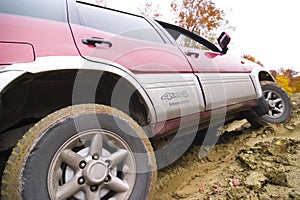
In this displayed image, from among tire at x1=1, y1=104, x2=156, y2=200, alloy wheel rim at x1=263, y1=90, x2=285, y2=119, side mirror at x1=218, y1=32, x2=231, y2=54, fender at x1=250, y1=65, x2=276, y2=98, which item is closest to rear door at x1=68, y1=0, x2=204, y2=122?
tire at x1=1, y1=104, x2=156, y2=200

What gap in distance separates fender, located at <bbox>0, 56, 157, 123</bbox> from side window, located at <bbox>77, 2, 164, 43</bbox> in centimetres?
42

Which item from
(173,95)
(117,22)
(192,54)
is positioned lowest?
(173,95)

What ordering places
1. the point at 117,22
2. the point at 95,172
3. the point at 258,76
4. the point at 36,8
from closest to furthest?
1. the point at 95,172
2. the point at 36,8
3. the point at 117,22
4. the point at 258,76

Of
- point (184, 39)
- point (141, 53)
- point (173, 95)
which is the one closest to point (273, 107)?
point (184, 39)

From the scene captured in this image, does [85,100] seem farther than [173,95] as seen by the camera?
No

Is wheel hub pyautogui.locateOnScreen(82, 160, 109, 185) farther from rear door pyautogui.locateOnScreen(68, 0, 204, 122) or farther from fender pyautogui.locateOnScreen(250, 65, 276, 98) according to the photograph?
fender pyautogui.locateOnScreen(250, 65, 276, 98)

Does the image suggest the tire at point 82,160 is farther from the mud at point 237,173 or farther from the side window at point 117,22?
the side window at point 117,22

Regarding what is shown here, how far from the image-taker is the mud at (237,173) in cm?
206

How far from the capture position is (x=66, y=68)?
1.51 metres

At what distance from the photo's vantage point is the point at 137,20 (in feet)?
8.38

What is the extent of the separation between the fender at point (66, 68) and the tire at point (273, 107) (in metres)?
2.22

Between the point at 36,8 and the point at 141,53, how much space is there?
31.2 inches

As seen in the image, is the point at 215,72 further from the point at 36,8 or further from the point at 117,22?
the point at 36,8

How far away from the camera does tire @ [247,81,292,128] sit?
140 inches
